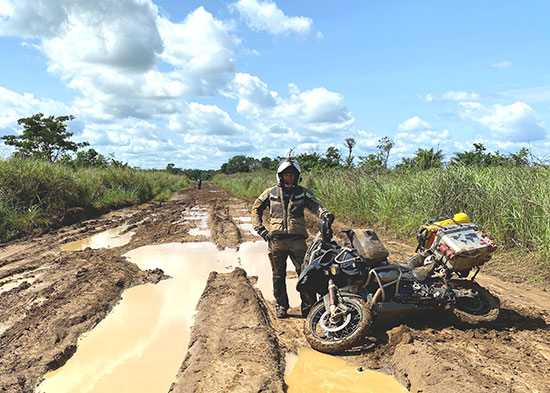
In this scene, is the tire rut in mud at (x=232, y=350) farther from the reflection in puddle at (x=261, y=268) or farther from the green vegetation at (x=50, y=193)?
the green vegetation at (x=50, y=193)

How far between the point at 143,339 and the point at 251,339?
1.34 meters

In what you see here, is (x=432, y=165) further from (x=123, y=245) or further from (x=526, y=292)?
(x=123, y=245)

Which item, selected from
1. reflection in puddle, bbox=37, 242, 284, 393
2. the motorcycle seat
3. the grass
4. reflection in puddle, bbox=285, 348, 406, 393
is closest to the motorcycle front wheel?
reflection in puddle, bbox=285, 348, 406, 393

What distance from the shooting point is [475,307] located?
13.7ft

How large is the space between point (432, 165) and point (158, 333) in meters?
8.40

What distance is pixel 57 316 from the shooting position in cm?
484

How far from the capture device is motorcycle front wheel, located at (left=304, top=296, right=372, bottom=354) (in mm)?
3744

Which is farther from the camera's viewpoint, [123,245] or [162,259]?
[123,245]

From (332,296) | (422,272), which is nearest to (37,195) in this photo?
(332,296)

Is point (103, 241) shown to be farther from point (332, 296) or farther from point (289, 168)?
point (332, 296)

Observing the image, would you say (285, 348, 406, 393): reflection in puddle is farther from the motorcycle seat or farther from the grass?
the grass

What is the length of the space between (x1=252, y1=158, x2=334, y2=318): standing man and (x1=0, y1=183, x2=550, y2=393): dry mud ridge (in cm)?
45

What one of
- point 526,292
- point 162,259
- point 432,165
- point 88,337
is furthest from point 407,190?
point 88,337

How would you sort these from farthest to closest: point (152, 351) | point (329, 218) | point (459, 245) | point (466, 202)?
point (466, 202) < point (329, 218) < point (152, 351) < point (459, 245)
